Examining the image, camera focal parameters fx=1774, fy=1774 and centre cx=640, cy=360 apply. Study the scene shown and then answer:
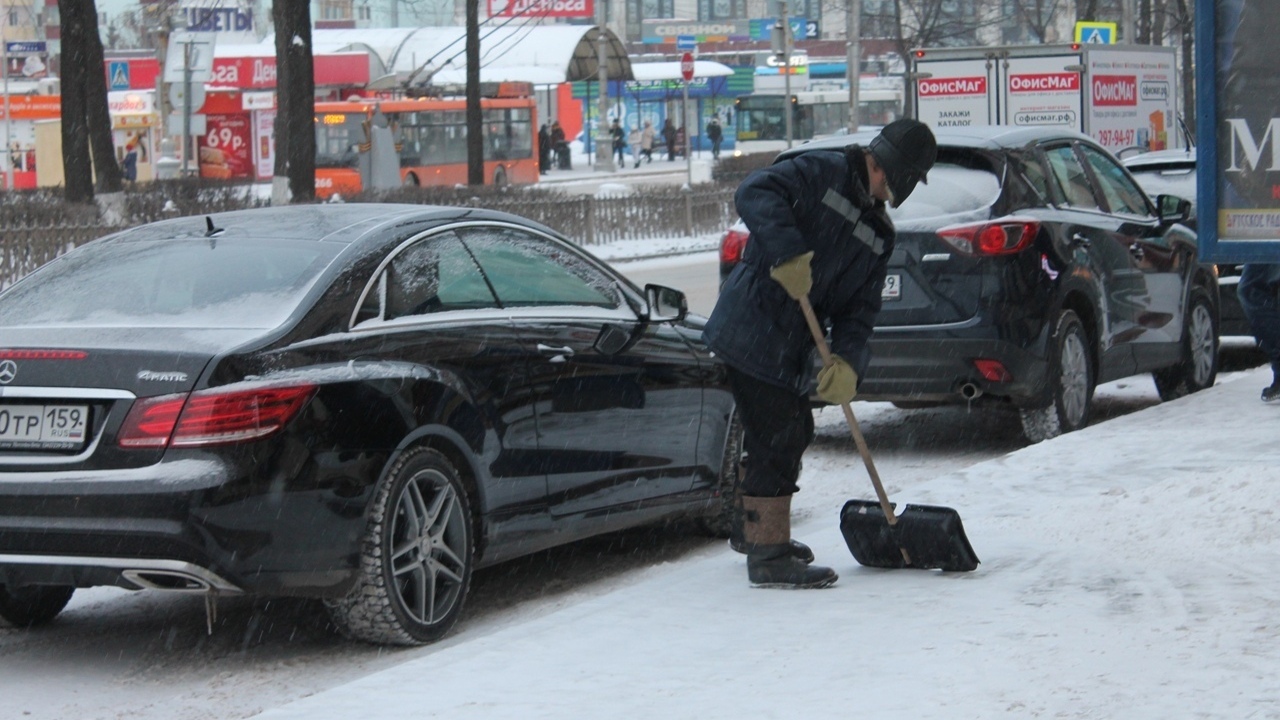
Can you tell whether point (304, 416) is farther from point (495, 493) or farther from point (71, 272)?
point (71, 272)

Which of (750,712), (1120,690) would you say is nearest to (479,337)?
(750,712)

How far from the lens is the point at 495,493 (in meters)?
5.91

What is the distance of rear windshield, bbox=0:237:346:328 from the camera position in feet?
18.2

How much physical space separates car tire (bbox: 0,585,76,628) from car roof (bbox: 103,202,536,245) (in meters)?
1.28

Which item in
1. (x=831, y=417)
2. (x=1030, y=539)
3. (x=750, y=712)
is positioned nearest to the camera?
(x=750, y=712)

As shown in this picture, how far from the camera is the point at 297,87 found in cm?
2548

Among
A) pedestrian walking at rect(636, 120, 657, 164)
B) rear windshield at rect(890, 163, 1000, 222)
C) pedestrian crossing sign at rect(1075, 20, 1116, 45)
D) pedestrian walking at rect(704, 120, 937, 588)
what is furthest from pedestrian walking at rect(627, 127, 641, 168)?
pedestrian walking at rect(704, 120, 937, 588)

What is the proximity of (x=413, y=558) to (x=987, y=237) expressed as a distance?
14.1ft

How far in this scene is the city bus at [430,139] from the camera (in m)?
44.7

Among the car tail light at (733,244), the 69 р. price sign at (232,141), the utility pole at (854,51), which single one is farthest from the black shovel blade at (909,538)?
the 69 р. price sign at (232,141)

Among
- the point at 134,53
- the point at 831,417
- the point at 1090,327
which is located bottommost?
the point at 831,417

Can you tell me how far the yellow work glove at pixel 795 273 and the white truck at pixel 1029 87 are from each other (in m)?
18.2

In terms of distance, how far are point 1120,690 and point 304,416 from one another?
241 centimetres

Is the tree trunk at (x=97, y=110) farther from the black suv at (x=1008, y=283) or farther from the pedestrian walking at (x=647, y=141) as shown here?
the pedestrian walking at (x=647, y=141)
